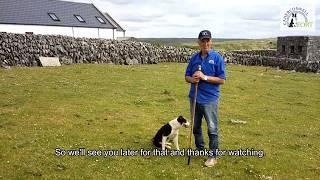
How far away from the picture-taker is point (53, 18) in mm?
59094

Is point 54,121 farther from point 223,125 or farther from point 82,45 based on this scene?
point 82,45

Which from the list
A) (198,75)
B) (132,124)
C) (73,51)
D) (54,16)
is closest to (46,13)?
(54,16)

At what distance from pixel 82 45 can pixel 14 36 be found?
5965 millimetres

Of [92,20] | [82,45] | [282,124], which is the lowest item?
[282,124]

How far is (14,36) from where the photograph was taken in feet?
107

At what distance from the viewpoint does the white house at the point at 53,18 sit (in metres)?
54.8

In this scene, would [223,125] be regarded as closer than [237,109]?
Yes

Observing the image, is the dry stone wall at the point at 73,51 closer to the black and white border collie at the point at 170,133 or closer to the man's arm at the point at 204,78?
the black and white border collie at the point at 170,133

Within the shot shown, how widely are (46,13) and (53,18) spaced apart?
4.64ft

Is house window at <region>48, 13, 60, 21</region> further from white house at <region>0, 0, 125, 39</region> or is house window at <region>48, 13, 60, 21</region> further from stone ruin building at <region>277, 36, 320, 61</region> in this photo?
stone ruin building at <region>277, 36, 320, 61</region>

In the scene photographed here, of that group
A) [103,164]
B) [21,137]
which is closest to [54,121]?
[21,137]

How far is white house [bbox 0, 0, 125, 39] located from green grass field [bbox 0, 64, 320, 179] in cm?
2926

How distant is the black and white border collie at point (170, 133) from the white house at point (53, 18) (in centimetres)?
4749

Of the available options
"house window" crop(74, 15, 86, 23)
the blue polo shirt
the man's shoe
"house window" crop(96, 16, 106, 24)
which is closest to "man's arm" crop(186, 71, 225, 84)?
the blue polo shirt
